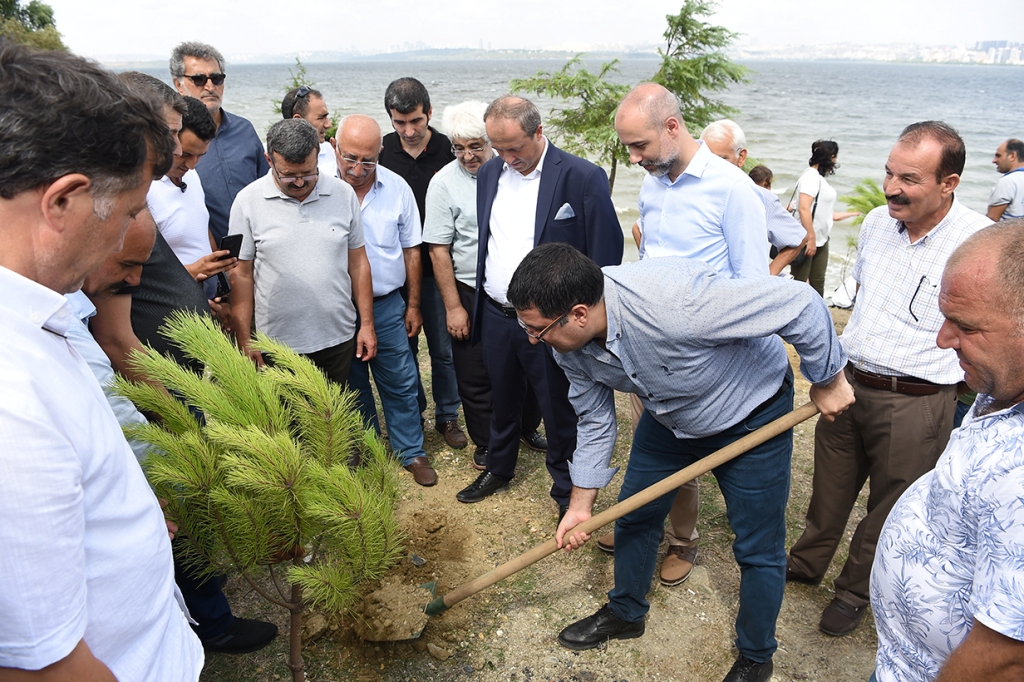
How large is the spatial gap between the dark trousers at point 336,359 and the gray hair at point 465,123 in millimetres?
1366

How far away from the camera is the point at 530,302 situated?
90.0 inches

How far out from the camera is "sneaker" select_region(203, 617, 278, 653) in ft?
9.32

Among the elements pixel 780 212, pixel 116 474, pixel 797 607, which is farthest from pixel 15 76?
pixel 780 212

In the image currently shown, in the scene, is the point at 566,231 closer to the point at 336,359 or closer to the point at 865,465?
the point at 336,359

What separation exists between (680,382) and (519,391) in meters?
1.62

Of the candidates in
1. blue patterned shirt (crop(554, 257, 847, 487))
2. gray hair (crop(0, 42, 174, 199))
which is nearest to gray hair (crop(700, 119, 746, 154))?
blue patterned shirt (crop(554, 257, 847, 487))

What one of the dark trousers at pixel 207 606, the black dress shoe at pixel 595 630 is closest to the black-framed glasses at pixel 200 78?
the dark trousers at pixel 207 606

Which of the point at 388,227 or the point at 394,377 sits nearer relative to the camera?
the point at 388,227

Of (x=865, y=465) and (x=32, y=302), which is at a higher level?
(x=32, y=302)

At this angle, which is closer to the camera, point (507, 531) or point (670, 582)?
point (670, 582)

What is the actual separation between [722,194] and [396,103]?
2.16 meters

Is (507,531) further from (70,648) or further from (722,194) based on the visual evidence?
(70,648)

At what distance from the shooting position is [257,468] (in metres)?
1.87

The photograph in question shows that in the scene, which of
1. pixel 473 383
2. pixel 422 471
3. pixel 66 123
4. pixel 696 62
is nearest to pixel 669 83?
pixel 696 62
